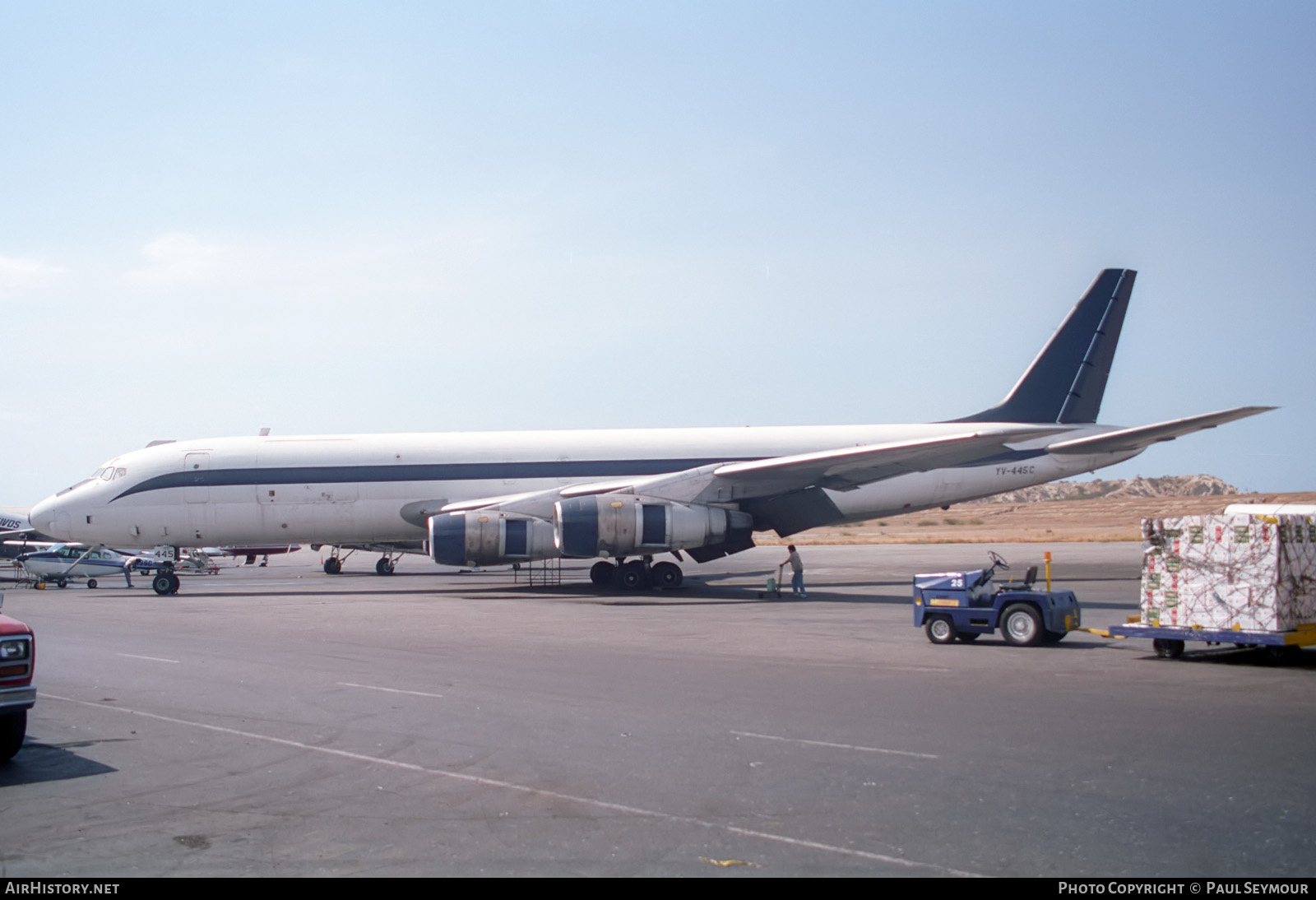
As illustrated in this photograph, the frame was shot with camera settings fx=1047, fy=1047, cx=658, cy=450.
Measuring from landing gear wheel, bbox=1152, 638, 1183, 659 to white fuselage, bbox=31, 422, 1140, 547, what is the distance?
14.6 m

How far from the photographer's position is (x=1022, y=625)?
51.5 ft

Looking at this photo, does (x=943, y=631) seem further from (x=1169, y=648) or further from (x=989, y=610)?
(x=1169, y=648)

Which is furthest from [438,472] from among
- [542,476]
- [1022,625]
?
[1022,625]

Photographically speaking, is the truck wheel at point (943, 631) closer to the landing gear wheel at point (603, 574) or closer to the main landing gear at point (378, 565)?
the landing gear wheel at point (603, 574)

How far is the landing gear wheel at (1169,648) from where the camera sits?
46.2 feet

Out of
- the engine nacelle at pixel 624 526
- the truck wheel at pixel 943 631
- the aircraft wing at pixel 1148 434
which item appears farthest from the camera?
the engine nacelle at pixel 624 526

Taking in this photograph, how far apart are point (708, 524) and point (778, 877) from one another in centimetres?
2063

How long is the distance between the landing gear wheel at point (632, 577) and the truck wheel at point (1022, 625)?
44.2 ft

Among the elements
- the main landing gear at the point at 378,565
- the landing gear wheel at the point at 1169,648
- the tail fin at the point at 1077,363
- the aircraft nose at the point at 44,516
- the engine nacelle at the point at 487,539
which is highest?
the tail fin at the point at 1077,363

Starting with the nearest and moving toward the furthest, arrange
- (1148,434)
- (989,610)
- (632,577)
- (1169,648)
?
(1169,648) → (989,610) → (1148,434) → (632,577)

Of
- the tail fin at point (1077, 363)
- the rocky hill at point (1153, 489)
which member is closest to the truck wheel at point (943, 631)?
the tail fin at point (1077, 363)

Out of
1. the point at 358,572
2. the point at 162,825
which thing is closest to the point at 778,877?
the point at 162,825

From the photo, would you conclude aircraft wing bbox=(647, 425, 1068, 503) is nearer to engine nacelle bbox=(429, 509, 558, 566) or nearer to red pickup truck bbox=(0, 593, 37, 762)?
engine nacelle bbox=(429, 509, 558, 566)

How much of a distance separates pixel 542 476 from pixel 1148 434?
1540 centimetres
